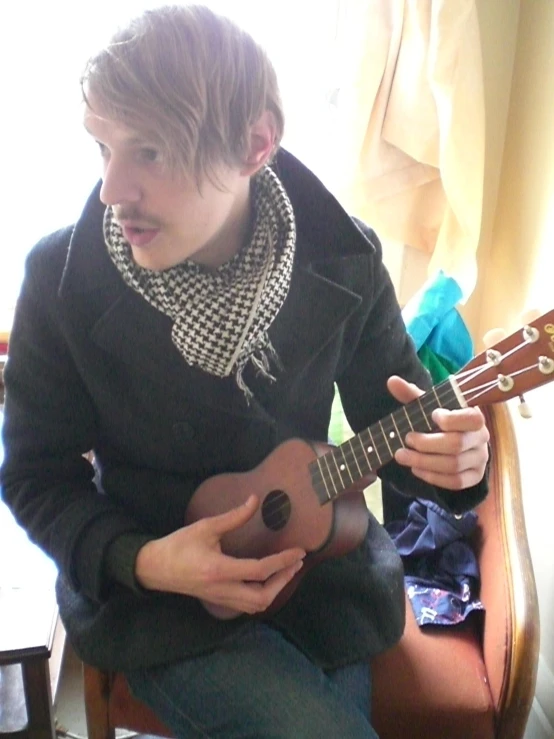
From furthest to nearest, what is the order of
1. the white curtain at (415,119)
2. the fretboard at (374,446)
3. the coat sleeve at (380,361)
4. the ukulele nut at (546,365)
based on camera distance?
the white curtain at (415,119) < the coat sleeve at (380,361) < the fretboard at (374,446) < the ukulele nut at (546,365)

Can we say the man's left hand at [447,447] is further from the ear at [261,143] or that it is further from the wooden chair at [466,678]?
the ear at [261,143]

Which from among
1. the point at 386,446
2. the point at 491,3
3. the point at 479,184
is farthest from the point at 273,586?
the point at 491,3

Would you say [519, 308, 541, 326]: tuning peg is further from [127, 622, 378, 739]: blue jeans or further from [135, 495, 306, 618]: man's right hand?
[127, 622, 378, 739]: blue jeans

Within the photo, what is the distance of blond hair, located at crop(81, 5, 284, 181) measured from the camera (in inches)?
28.8

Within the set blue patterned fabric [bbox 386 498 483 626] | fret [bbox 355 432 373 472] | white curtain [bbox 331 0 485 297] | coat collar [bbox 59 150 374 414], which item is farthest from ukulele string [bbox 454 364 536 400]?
white curtain [bbox 331 0 485 297]

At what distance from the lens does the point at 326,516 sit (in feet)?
2.83

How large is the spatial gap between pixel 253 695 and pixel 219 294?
0.48 metres

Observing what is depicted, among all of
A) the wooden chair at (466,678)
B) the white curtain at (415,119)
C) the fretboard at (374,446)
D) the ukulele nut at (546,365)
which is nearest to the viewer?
the ukulele nut at (546,365)

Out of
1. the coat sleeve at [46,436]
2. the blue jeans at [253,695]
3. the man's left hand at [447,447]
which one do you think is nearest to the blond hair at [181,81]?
the coat sleeve at [46,436]

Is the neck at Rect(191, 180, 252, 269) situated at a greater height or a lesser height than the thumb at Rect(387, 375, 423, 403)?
greater

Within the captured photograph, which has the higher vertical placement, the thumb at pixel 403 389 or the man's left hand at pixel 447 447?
the thumb at pixel 403 389

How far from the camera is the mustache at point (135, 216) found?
2.62 ft

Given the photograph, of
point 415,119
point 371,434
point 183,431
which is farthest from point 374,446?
point 415,119

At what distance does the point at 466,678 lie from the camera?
971 millimetres
